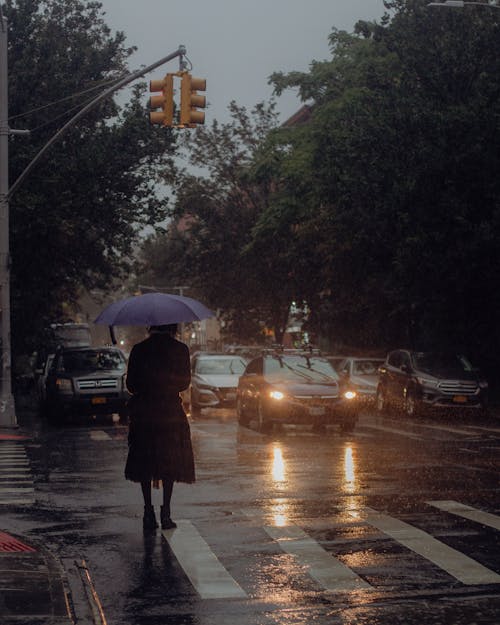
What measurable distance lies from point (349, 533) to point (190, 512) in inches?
84.5

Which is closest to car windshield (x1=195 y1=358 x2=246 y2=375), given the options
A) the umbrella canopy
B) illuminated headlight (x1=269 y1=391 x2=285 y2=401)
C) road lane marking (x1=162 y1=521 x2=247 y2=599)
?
illuminated headlight (x1=269 y1=391 x2=285 y2=401)

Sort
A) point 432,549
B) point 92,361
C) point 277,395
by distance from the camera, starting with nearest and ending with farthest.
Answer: point 432,549 → point 277,395 → point 92,361

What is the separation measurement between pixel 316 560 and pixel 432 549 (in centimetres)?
101

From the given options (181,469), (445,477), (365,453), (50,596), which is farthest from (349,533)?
(365,453)

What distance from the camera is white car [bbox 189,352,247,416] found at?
31953mm

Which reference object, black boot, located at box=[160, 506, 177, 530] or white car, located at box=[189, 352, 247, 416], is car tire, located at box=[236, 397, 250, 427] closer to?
white car, located at box=[189, 352, 247, 416]

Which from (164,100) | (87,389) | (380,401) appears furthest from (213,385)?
(164,100)

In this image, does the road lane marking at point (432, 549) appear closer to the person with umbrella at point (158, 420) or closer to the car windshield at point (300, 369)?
the person with umbrella at point (158, 420)

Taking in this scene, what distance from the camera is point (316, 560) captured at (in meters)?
8.85

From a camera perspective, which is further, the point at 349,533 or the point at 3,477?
the point at 3,477

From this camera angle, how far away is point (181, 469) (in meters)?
10.5

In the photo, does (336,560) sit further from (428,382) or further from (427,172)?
(428,382)

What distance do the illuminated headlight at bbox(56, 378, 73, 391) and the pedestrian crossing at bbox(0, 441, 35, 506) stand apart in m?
7.83

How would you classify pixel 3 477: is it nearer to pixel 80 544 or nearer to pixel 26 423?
pixel 80 544
